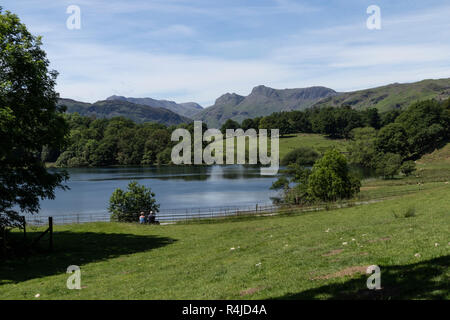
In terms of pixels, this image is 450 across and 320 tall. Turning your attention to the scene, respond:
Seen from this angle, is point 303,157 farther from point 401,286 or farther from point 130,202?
point 401,286

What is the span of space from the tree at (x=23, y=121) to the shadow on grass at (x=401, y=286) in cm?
1940

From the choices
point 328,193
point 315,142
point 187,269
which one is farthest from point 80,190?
point 315,142

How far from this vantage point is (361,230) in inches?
754

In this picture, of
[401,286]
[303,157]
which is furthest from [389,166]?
[401,286]

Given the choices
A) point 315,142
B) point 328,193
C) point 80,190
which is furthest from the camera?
point 315,142

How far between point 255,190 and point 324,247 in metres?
73.6

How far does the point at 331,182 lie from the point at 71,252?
47640 millimetres

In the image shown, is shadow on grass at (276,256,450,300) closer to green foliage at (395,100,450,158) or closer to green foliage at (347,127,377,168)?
green foliage at (347,127,377,168)

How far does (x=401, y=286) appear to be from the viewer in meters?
9.05

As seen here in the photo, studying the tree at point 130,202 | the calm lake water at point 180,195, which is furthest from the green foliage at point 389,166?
the tree at point 130,202

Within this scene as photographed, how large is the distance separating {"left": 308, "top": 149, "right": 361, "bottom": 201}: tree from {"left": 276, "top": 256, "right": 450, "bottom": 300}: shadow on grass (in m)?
52.2

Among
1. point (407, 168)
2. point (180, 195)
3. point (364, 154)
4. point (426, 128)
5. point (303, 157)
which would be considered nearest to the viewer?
point (180, 195)
